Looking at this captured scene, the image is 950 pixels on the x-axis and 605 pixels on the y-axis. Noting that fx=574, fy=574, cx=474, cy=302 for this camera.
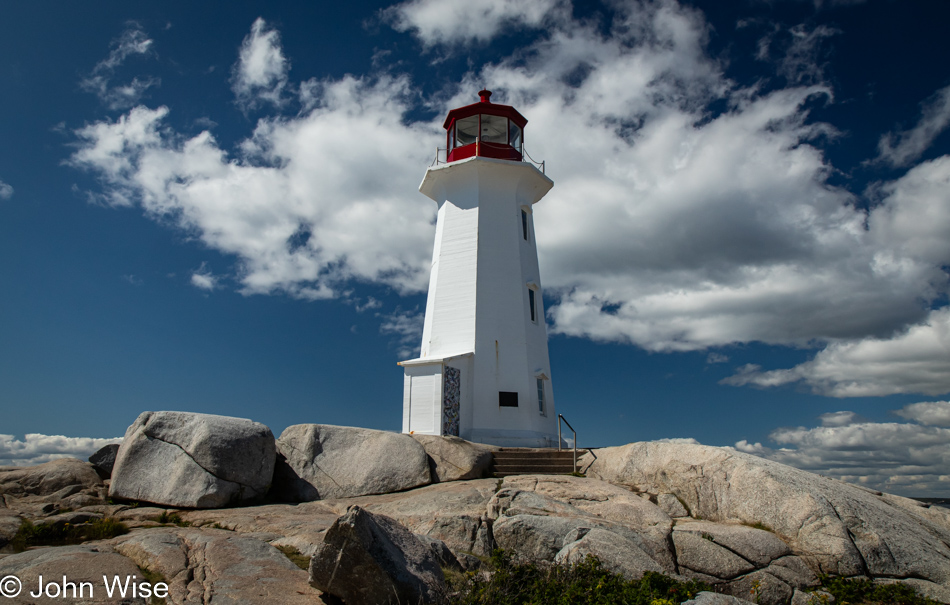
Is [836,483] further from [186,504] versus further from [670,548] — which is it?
[186,504]

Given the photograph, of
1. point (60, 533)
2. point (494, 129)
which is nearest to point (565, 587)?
point (60, 533)

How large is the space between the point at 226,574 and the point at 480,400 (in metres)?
12.0

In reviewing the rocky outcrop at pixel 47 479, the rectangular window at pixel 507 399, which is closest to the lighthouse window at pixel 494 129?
the rectangular window at pixel 507 399

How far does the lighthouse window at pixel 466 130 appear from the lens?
72.9ft

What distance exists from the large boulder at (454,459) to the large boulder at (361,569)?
793 cm

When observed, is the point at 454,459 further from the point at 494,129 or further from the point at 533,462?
the point at 494,129

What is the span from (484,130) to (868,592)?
19.2 metres

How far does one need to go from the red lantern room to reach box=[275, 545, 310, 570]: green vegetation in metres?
15.5

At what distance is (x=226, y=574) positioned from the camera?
668 cm

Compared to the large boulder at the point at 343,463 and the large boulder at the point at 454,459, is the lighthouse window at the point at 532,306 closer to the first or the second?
the large boulder at the point at 454,459

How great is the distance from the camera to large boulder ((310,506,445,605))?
583cm

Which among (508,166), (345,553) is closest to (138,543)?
(345,553)

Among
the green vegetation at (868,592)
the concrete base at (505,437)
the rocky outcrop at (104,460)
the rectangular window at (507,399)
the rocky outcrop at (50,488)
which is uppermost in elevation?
the rectangular window at (507,399)

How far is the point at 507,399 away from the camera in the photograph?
18516 millimetres
